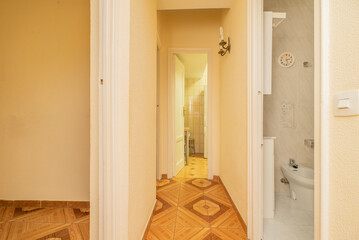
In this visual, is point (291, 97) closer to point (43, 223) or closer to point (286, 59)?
point (286, 59)

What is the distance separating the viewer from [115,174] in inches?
34.0

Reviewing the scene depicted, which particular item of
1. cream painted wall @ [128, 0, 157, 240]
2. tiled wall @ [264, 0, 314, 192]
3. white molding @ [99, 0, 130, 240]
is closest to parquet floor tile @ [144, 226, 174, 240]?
cream painted wall @ [128, 0, 157, 240]

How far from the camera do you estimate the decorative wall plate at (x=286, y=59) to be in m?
2.36

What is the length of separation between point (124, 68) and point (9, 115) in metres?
1.89

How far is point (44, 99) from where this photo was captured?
183 centimetres

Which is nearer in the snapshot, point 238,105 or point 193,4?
point 238,105

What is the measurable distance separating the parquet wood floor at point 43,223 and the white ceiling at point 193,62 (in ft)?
10.3

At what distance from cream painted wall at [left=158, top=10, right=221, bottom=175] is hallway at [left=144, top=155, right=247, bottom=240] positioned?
1.38 feet
